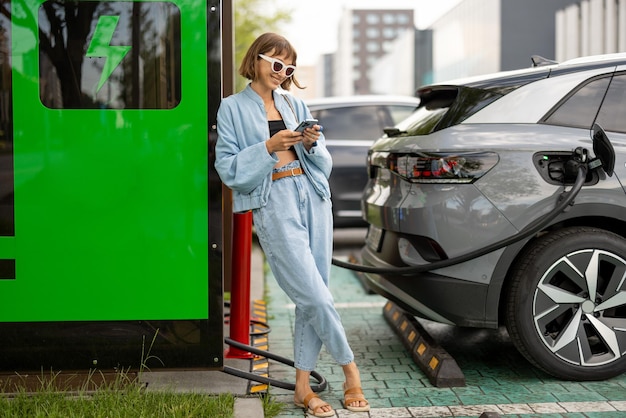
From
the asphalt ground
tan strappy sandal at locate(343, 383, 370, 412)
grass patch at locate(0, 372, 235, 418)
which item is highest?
grass patch at locate(0, 372, 235, 418)

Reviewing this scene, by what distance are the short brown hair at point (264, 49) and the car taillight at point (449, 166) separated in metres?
1.00

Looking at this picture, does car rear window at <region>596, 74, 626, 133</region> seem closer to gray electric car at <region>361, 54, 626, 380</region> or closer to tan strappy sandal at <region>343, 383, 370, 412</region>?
gray electric car at <region>361, 54, 626, 380</region>

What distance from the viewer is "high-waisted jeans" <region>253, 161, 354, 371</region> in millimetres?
4023

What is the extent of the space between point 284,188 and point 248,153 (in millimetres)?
262

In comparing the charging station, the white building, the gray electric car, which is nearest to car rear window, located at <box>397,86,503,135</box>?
the gray electric car

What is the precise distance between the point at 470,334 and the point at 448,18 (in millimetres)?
64050

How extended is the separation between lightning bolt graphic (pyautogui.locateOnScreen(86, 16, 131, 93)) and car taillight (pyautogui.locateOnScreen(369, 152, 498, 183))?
1.68 meters

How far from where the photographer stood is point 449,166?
460 centimetres

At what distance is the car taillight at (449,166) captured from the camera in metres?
4.57

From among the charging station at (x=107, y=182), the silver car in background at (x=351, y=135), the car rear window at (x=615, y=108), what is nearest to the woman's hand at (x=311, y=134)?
the charging station at (x=107, y=182)

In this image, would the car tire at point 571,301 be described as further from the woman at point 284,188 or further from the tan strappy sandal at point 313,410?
the tan strappy sandal at point 313,410

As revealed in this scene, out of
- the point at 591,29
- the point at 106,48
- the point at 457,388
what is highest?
the point at 591,29

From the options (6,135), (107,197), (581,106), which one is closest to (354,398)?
(107,197)

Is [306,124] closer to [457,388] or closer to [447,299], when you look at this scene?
[447,299]
